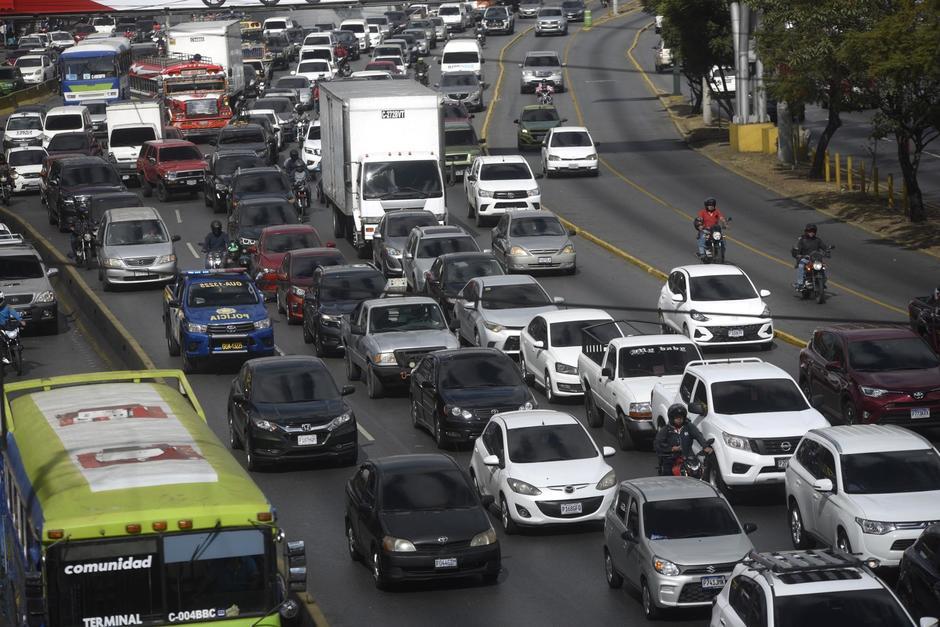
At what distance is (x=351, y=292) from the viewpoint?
110 feet

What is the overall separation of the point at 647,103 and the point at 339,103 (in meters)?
36.8

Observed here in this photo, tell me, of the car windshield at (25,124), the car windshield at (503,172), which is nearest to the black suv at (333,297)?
the car windshield at (503,172)

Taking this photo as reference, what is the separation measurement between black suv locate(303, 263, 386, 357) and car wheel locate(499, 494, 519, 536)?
37.7 ft

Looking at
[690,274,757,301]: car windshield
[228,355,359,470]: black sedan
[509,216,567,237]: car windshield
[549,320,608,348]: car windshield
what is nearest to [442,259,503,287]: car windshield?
[690,274,757,301]: car windshield

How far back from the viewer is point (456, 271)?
34750mm

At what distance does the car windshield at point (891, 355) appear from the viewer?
24.8 m

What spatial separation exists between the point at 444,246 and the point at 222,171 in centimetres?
1604

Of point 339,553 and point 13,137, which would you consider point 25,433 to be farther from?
point 13,137

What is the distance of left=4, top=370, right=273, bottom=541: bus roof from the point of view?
12.9 m

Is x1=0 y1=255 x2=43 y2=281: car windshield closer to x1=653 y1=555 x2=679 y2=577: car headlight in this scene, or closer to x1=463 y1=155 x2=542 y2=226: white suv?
x1=463 y1=155 x2=542 y2=226: white suv

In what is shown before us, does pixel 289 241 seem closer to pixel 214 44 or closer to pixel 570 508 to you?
pixel 570 508

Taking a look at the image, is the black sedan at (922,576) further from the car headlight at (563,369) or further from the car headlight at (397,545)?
the car headlight at (563,369)

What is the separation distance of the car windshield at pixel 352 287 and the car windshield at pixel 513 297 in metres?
2.94

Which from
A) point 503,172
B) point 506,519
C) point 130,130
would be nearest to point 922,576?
point 506,519
